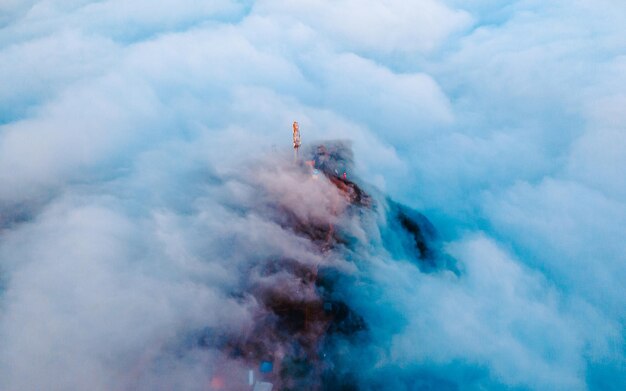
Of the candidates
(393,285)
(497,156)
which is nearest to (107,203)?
(393,285)

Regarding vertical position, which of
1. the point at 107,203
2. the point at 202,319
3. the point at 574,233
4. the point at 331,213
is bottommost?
the point at 107,203

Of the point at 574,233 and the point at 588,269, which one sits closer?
the point at 588,269

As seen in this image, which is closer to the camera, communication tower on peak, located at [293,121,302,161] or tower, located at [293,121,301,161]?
communication tower on peak, located at [293,121,302,161]

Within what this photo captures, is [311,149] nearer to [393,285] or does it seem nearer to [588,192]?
[393,285]

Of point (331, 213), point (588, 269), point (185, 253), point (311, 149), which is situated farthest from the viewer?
point (588, 269)

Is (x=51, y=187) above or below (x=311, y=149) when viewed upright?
below

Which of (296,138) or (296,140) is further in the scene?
(296,140)

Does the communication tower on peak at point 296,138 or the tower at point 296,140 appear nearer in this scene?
the communication tower on peak at point 296,138

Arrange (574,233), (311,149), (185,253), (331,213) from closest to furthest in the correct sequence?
(185,253), (331,213), (311,149), (574,233)

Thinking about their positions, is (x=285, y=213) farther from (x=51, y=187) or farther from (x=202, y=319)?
(x=51, y=187)

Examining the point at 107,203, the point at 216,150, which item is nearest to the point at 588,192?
the point at 216,150
